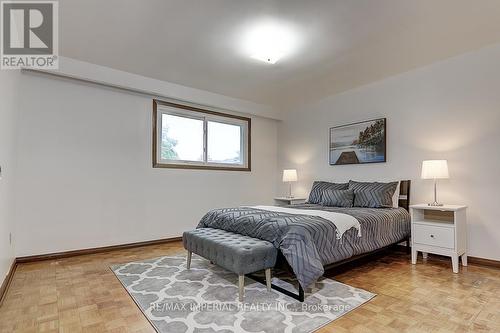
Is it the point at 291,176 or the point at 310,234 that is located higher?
the point at 291,176

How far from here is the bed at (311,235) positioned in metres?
2.21

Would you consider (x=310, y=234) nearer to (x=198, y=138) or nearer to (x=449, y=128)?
(x=449, y=128)

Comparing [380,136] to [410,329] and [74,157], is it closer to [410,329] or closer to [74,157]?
[410,329]

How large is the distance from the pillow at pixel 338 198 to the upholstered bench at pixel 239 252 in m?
1.87

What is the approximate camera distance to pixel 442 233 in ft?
9.82

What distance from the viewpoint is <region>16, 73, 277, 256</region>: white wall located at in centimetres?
331

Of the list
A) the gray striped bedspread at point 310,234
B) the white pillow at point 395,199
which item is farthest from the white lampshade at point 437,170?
the gray striped bedspread at point 310,234

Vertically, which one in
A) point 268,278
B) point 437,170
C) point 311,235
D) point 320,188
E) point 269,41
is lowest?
point 268,278

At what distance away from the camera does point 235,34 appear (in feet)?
9.55

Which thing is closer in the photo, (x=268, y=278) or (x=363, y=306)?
(x=363, y=306)

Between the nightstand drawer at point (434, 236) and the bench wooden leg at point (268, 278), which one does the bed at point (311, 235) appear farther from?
the nightstand drawer at point (434, 236)

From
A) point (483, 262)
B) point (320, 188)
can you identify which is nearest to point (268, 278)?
point (320, 188)

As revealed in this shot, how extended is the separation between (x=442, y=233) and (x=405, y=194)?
85cm

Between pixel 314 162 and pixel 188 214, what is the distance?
2.50 meters
